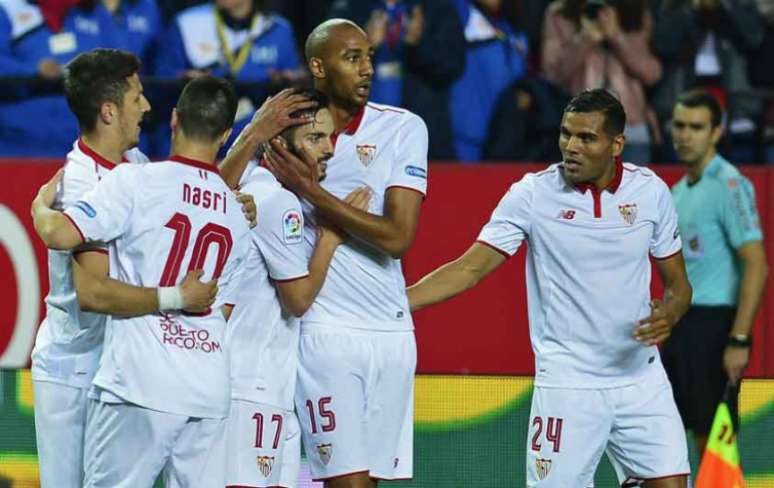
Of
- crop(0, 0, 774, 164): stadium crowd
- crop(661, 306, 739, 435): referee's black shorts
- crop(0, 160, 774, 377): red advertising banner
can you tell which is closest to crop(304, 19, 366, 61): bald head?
crop(661, 306, 739, 435): referee's black shorts

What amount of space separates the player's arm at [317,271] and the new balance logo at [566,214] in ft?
2.58

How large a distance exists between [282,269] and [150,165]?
31.5 inches

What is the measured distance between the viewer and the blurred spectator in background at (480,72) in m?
10.5

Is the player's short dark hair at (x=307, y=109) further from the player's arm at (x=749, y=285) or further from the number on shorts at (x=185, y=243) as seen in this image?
the player's arm at (x=749, y=285)

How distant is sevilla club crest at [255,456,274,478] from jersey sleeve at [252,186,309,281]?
27.5 inches

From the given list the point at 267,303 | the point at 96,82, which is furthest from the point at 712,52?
the point at 96,82

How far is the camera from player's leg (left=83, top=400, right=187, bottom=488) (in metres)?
5.16

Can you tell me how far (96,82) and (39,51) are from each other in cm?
485

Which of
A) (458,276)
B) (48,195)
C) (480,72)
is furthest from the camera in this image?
(480,72)

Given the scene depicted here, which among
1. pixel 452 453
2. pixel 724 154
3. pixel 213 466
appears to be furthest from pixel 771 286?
pixel 213 466

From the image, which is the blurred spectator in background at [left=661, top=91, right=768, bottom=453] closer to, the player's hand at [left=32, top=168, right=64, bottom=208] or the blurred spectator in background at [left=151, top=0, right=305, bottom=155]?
the blurred spectator in background at [left=151, top=0, right=305, bottom=155]

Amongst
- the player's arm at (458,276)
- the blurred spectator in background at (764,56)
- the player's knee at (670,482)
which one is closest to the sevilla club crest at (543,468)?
the player's knee at (670,482)

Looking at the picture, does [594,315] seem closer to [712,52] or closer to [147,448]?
[147,448]

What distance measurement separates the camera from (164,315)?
5230 mm
